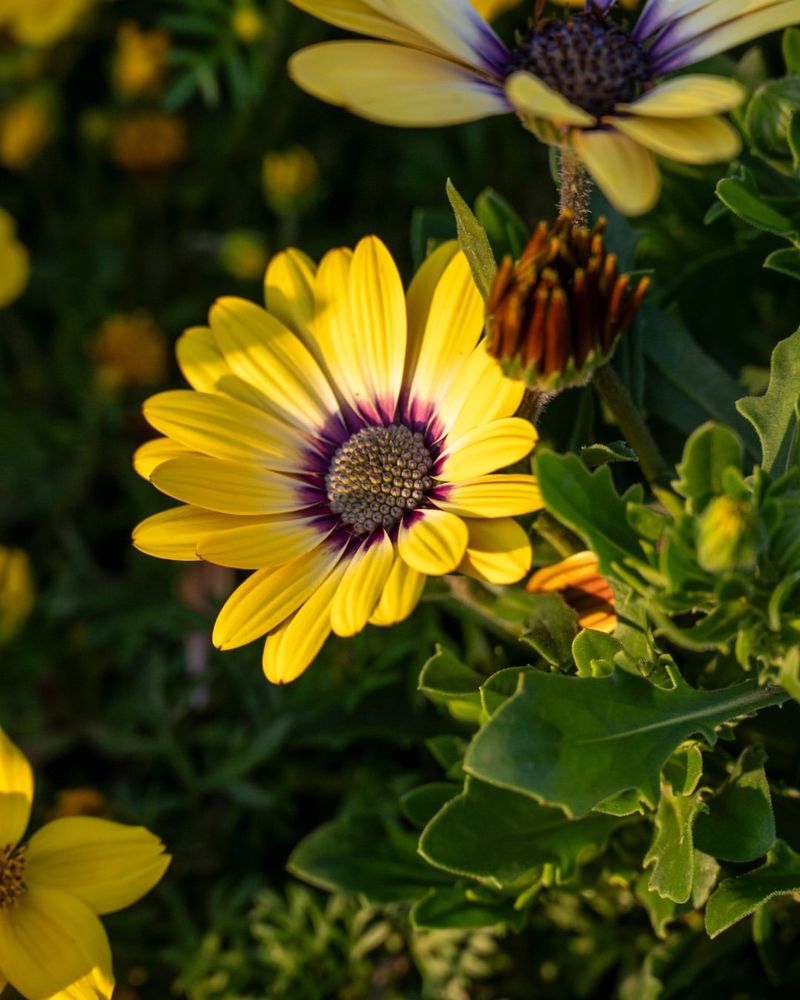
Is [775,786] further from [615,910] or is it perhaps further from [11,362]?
[11,362]

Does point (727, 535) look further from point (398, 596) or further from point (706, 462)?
point (398, 596)

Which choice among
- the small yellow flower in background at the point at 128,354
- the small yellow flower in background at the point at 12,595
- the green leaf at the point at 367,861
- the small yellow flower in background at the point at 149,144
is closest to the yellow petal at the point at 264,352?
the green leaf at the point at 367,861

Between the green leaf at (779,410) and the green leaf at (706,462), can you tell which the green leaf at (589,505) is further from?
the green leaf at (779,410)

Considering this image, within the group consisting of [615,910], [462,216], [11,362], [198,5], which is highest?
[198,5]

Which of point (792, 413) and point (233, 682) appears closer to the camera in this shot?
point (792, 413)

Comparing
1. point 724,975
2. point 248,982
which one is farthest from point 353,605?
point 248,982

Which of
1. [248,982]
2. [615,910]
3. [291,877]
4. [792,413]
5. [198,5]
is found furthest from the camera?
[198,5]

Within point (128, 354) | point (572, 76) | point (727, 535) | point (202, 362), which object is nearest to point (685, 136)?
point (572, 76)
